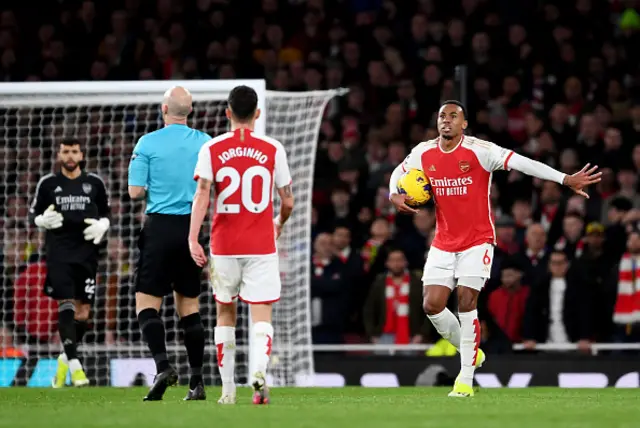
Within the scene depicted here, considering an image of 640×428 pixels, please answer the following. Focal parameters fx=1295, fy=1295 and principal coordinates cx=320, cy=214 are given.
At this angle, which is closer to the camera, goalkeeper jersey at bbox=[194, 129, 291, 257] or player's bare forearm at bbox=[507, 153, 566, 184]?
goalkeeper jersey at bbox=[194, 129, 291, 257]

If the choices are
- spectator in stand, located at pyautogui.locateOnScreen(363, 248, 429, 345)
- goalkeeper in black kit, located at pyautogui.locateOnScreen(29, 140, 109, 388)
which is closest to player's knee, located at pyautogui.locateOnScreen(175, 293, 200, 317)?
goalkeeper in black kit, located at pyautogui.locateOnScreen(29, 140, 109, 388)

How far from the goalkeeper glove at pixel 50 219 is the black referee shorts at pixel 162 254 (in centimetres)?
300

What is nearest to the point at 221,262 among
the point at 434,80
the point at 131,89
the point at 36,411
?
the point at 36,411

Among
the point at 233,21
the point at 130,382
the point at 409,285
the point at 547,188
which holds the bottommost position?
the point at 130,382

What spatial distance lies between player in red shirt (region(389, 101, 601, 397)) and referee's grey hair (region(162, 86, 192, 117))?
5.29ft

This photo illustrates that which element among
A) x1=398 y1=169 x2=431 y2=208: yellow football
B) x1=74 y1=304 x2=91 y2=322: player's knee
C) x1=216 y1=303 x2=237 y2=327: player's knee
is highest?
x1=398 y1=169 x2=431 y2=208: yellow football

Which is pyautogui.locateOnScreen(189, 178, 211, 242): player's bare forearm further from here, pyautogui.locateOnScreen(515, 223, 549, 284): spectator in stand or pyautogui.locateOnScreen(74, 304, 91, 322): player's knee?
pyautogui.locateOnScreen(515, 223, 549, 284): spectator in stand

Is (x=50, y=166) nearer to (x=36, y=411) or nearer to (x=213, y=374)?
(x=213, y=374)

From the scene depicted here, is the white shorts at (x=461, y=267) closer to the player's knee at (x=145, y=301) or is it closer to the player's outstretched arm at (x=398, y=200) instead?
the player's outstretched arm at (x=398, y=200)

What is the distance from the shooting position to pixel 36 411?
24.9 ft

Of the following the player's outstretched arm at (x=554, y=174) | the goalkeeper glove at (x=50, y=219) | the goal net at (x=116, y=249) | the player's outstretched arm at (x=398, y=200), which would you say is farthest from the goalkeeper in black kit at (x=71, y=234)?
the player's outstretched arm at (x=554, y=174)

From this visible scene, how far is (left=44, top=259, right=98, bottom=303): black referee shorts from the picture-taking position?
11.6 m

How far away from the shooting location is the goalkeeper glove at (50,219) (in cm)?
1159

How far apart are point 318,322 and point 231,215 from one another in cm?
632
